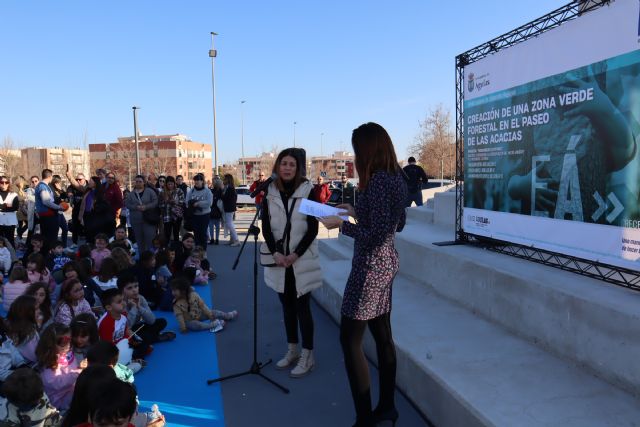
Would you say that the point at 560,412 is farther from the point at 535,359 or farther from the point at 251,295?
the point at 251,295

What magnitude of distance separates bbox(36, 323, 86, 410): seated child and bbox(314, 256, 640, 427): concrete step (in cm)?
241

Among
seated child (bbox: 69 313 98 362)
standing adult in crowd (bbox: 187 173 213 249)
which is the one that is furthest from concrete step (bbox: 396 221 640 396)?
standing adult in crowd (bbox: 187 173 213 249)

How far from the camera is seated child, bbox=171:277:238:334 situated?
5.19 meters

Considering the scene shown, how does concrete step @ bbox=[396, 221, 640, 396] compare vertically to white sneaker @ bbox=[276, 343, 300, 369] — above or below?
above

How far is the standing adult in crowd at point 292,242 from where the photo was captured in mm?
3641

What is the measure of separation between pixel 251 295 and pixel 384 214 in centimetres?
442

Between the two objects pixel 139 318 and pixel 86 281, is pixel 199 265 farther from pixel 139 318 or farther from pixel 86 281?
pixel 139 318

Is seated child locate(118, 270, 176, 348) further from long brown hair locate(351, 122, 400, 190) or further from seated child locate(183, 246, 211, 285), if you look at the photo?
long brown hair locate(351, 122, 400, 190)

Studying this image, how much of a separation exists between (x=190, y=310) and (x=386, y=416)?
3.15m

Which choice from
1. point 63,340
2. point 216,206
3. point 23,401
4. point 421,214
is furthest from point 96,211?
point 23,401

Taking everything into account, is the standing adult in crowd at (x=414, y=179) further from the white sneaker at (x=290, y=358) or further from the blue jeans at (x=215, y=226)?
the white sneaker at (x=290, y=358)

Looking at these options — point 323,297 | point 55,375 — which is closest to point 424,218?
point 323,297

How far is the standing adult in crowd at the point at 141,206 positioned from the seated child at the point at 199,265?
3.84 feet

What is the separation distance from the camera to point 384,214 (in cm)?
254
